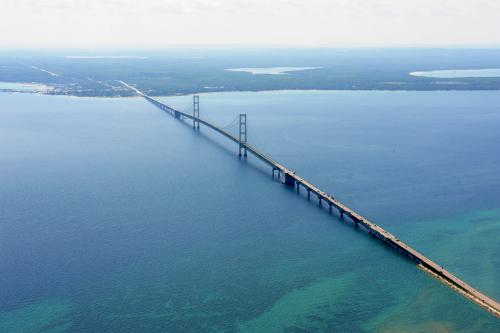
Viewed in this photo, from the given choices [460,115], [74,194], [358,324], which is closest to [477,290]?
[358,324]

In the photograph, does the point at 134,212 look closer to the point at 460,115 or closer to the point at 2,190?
the point at 2,190

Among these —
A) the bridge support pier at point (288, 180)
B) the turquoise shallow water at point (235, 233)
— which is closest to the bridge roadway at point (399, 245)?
the bridge support pier at point (288, 180)

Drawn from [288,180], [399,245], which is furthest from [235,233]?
[288,180]

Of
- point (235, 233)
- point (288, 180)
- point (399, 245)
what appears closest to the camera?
point (399, 245)

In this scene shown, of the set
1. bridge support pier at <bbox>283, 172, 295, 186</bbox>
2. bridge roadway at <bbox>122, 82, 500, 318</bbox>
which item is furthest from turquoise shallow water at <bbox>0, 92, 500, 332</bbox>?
bridge support pier at <bbox>283, 172, 295, 186</bbox>

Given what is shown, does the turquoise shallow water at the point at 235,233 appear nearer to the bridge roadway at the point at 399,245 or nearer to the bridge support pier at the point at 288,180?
the bridge roadway at the point at 399,245

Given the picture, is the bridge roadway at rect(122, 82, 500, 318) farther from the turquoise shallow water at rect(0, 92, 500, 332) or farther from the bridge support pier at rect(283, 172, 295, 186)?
the turquoise shallow water at rect(0, 92, 500, 332)

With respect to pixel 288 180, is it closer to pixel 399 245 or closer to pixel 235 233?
pixel 235 233

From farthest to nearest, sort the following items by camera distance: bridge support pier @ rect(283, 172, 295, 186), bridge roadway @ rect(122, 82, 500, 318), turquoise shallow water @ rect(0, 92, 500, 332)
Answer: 1. bridge support pier @ rect(283, 172, 295, 186)
2. bridge roadway @ rect(122, 82, 500, 318)
3. turquoise shallow water @ rect(0, 92, 500, 332)
